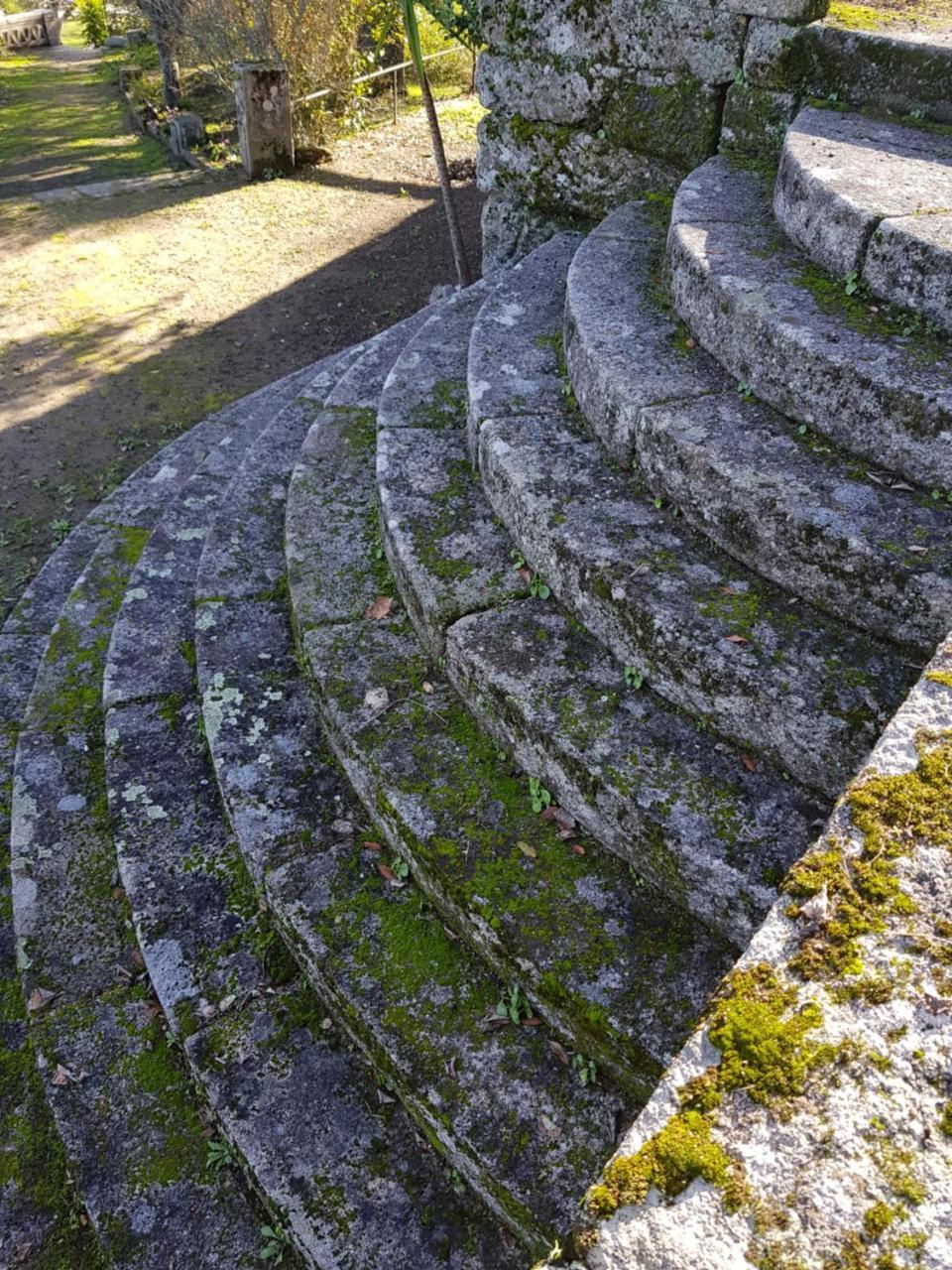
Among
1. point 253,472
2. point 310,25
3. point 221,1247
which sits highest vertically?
point 310,25

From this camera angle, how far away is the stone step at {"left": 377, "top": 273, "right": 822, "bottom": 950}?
6.46 feet

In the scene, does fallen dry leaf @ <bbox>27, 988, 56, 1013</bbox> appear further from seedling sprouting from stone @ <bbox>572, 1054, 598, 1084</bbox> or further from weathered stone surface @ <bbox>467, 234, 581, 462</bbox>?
weathered stone surface @ <bbox>467, 234, 581, 462</bbox>

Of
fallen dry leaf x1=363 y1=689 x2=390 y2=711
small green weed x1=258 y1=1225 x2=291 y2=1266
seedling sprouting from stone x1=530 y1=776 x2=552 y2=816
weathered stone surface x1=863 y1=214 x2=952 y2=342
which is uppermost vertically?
weathered stone surface x1=863 y1=214 x2=952 y2=342

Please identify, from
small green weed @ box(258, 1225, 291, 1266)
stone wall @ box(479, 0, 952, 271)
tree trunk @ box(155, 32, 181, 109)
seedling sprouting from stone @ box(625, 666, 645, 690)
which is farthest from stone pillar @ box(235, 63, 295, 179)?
small green weed @ box(258, 1225, 291, 1266)

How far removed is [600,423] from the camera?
2.96 meters

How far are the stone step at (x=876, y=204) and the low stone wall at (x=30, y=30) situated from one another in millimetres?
20017

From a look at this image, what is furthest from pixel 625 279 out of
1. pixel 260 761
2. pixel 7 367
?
pixel 7 367

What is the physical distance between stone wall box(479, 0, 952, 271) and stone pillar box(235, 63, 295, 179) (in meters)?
5.79

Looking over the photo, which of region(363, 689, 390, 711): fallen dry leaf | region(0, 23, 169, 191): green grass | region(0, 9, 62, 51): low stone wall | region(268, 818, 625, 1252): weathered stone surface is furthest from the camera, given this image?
region(0, 9, 62, 51): low stone wall

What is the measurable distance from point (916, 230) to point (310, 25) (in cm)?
1040

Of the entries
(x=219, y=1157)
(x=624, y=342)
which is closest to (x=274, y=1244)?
(x=219, y=1157)

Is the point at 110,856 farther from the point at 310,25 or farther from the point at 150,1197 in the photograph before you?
the point at 310,25

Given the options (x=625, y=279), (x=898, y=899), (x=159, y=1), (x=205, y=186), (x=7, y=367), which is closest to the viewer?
(x=898, y=899)

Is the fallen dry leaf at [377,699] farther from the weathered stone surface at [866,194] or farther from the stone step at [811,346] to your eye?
the weathered stone surface at [866,194]
